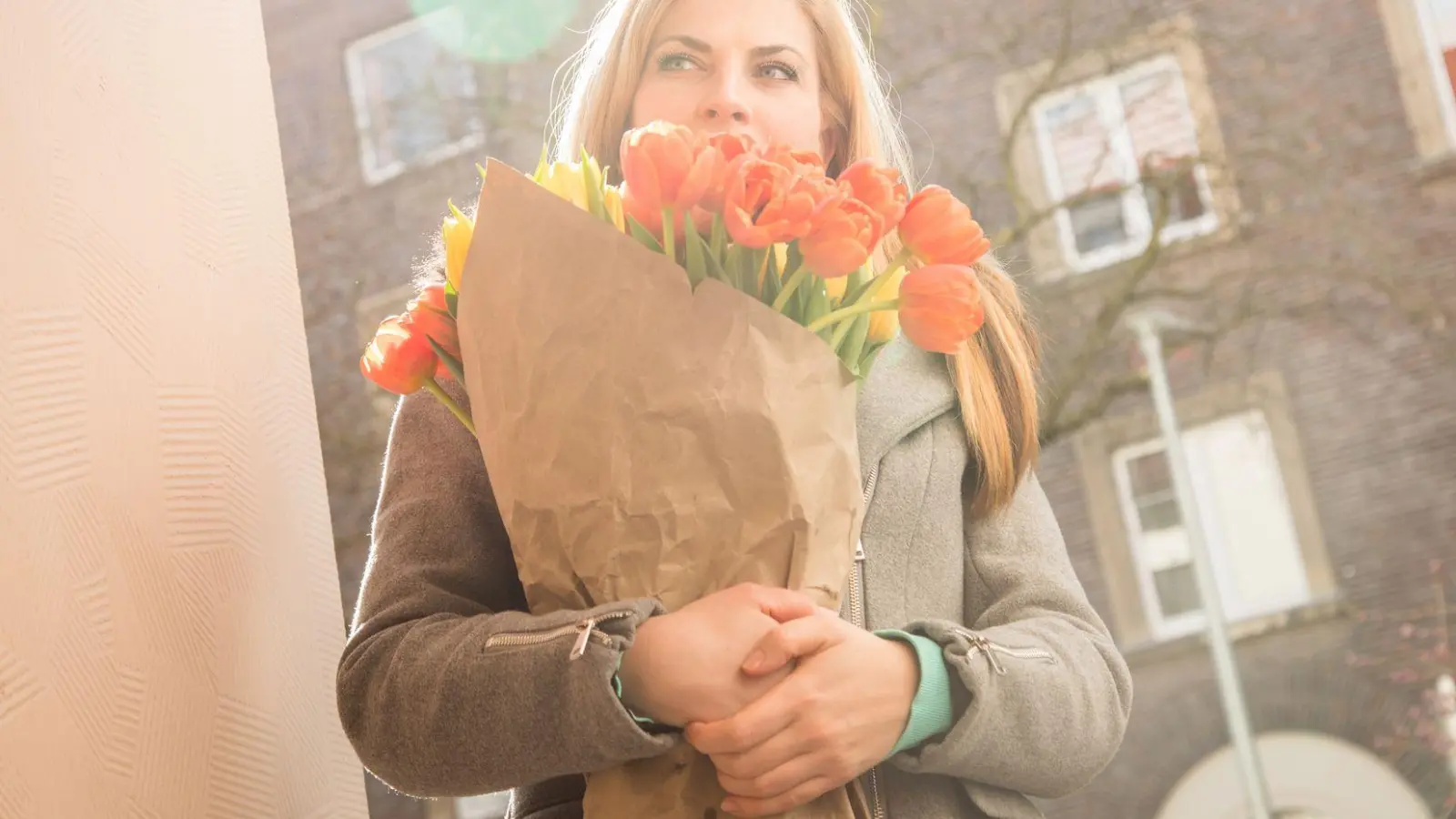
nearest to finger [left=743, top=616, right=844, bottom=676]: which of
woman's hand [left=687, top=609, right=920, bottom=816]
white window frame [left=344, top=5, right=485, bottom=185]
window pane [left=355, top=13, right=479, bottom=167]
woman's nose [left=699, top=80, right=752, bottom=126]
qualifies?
woman's hand [left=687, top=609, right=920, bottom=816]

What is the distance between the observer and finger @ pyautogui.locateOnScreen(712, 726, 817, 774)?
54cm

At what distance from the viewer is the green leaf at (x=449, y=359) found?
61 cm

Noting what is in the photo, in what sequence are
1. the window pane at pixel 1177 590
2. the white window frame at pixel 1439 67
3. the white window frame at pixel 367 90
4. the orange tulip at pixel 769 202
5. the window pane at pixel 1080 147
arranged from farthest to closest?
1. the white window frame at pixel 367 90
2. the window pane at pixel 1080 147
3. the window pane at pixel 1177 590
4. the white window frame at pixel 1439 67
5. the orange tulip at pixel 769 202

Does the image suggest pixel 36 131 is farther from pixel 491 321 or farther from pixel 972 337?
pixel 972 337

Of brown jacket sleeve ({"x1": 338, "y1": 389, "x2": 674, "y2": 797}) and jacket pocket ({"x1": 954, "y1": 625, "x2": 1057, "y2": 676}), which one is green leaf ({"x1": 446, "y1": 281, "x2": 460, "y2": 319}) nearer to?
brown jacket sleeve ({"x1": 338, "y1": 389, "x2": 674, "y2": 797})

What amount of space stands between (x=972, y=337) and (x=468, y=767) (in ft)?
1.31

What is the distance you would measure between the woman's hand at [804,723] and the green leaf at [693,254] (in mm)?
150

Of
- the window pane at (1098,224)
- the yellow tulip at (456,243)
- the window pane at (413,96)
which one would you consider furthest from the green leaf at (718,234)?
the window pane at (413,96)

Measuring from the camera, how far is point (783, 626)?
538 millimetres

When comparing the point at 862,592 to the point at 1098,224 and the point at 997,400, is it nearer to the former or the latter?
the point at 997,400

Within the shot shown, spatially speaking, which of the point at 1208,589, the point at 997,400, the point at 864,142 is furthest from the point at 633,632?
the point at 1208,589

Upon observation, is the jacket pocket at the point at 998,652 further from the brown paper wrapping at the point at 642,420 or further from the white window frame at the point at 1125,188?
the white window frame at the point at 1125,188

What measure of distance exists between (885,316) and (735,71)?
0.27 m

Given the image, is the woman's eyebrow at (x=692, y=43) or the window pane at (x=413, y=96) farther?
the window pane at (x=413, y=96)
